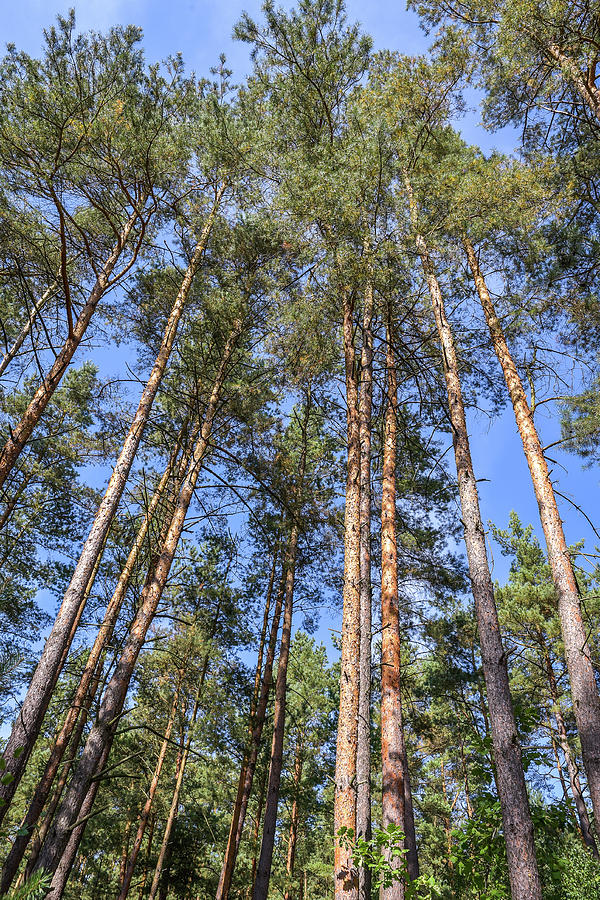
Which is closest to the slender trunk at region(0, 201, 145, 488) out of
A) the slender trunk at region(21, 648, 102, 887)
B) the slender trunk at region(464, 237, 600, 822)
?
the slender trunk at region(21, 648, 102, 887)

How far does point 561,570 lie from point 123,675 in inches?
238

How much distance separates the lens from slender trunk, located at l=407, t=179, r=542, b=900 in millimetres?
4543

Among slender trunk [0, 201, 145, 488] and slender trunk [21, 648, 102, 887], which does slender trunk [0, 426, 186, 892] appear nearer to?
slender trunk [21, 648, 102, 887]

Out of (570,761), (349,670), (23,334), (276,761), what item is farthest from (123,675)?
(570,761)

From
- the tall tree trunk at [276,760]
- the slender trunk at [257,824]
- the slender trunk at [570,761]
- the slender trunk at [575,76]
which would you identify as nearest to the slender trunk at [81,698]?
the tall tree trunk at [276,760]

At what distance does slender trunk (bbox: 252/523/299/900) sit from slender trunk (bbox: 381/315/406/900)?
174 cm

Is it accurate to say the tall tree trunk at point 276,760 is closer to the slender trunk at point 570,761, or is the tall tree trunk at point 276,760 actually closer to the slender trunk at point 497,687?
the slender trunk at point 497,687

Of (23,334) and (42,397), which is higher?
(23,334)

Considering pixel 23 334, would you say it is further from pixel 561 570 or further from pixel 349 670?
pixel 561 570

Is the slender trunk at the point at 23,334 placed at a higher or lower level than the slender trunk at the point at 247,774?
higher

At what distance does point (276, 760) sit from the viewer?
392 inches

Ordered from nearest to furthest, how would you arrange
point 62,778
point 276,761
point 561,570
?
point 561,570
point 276,761
point 62,778

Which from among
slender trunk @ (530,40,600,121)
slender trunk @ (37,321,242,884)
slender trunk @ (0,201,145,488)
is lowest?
slender trunk @ (37,321,242,884)

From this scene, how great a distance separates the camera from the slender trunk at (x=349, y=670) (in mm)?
4922
